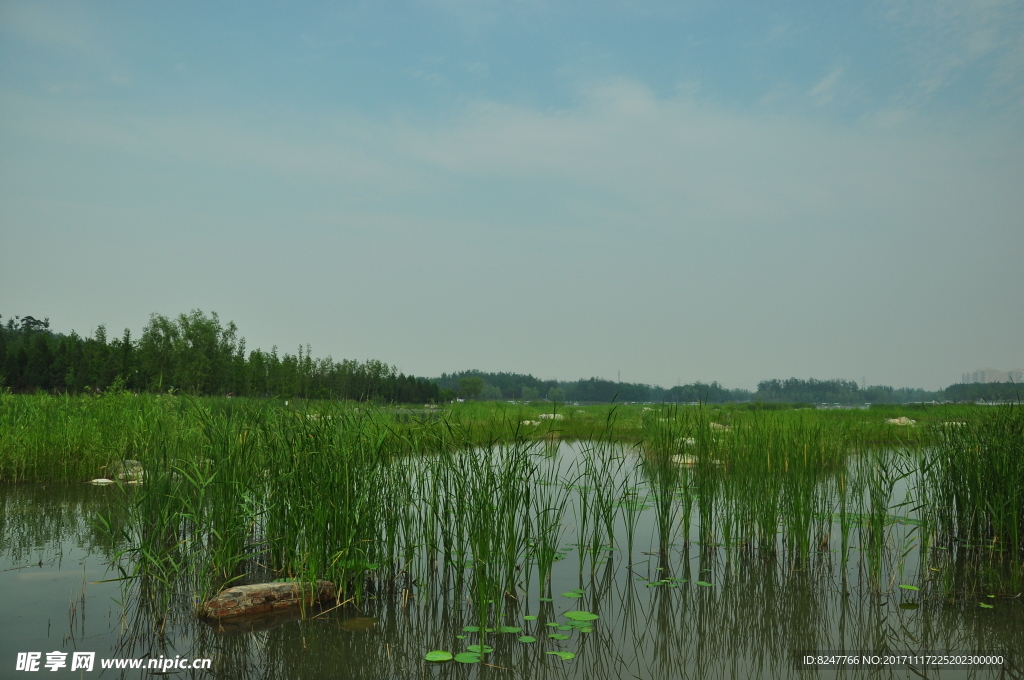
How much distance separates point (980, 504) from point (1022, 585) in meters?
0.67

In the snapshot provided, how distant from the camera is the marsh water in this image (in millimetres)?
3568

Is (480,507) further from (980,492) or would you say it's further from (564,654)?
(980,492)

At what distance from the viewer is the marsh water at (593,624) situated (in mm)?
3568

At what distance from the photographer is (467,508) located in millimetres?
4543

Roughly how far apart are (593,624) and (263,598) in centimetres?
220

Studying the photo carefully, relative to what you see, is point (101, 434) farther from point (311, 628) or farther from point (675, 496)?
point (675, 496)

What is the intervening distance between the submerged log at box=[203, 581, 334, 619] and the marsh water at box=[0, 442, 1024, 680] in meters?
0.10

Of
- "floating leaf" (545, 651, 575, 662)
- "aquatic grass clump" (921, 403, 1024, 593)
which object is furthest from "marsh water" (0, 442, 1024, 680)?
"aquatic grass clump" (921, 403, 1024, 593)

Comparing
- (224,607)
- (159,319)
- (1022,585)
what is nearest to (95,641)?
(224,607)

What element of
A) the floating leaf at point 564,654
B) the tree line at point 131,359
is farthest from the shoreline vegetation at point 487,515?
the tree line at point 131,359

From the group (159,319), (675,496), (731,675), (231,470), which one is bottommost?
(731,675)

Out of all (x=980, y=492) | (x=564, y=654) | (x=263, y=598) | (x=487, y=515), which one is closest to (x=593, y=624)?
(x=564, y=654)

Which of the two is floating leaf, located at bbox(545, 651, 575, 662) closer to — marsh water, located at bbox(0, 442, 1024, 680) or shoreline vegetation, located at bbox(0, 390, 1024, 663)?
marsh water, located at bbox(0, 442, 1024, 680)

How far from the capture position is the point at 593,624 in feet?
13.7
